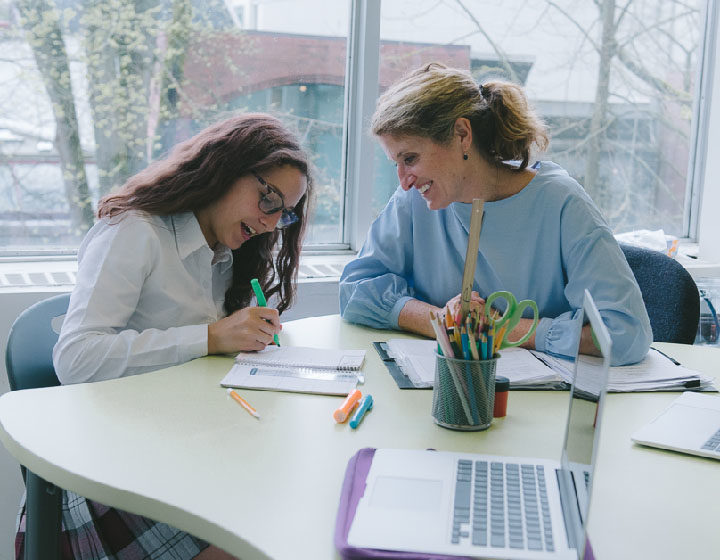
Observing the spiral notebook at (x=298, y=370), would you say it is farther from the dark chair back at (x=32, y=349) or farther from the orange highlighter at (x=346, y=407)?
the dark chair back at (x=32, y=349)

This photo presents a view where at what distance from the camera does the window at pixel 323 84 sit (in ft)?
7.52

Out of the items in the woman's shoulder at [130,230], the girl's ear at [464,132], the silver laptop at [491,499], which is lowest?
the silver laptop at [491,499]

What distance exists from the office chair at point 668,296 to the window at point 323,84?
2.10 ft

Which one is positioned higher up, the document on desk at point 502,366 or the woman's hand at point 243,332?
the woman's hand at point 243,332

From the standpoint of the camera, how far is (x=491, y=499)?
0.90 metres

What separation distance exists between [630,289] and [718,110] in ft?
6.32

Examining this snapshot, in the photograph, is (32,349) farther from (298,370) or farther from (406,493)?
(406,493)

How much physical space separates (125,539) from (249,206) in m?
0.72

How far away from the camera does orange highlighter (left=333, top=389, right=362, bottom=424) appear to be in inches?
46.7

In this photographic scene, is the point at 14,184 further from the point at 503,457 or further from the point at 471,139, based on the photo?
the point at 503,457

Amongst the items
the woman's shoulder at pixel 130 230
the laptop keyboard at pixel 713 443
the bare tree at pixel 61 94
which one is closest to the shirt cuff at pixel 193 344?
the woman's shoulder at pixel 130 230


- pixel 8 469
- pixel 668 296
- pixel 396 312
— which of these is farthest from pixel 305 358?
pixel 8 469

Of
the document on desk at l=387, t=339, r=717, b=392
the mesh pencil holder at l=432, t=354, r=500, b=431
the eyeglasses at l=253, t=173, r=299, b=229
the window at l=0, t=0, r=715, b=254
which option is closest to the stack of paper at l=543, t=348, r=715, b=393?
the document on desk at l=387, t=339, r=717, b=392

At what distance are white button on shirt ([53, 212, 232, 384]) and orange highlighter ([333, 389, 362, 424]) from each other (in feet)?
1.27
